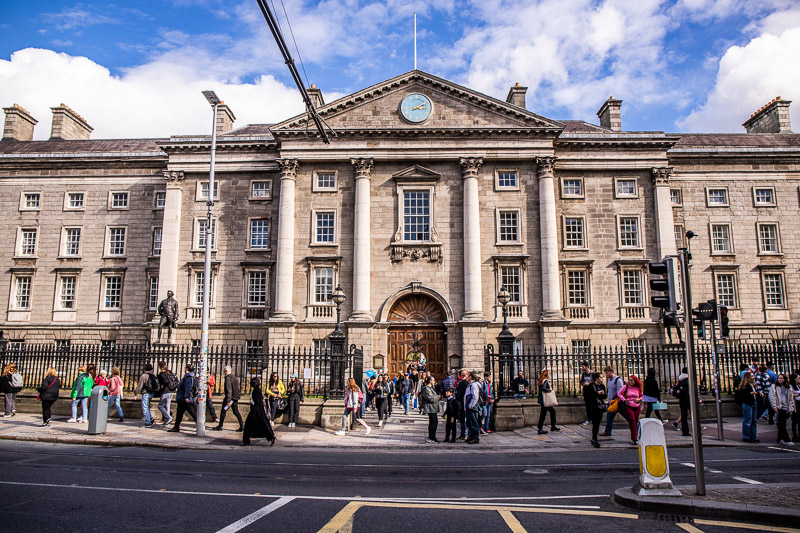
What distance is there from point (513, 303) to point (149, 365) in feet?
65.8

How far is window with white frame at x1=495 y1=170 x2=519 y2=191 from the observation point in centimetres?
3272

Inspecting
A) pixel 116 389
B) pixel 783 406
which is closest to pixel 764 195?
pixel 783 406

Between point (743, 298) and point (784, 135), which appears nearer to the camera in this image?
point (743, 298)

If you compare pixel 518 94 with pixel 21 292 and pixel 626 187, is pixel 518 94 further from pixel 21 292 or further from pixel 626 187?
pixel 21 292

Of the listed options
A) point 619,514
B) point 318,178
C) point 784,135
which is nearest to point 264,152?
point 318,178

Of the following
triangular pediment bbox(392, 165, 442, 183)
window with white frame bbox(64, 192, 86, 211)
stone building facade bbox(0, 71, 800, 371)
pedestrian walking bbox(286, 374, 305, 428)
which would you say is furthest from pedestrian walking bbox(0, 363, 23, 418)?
window with white frame bbox(64, 192, 86, 211)

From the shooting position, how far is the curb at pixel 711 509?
736 centimetres

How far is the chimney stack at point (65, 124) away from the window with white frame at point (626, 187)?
131 feet

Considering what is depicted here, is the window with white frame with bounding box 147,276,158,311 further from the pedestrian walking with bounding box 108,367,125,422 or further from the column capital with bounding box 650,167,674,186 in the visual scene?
the column capital with bounding box 650,167,674,186

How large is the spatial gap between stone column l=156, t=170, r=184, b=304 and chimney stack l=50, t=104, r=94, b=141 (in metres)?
13.7

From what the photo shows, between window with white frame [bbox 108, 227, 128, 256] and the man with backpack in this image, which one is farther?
window with white frame [bbox 108, 227, 128, 256]

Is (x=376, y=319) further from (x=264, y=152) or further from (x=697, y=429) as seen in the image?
(x=697, y=429)

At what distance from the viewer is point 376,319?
103 feet

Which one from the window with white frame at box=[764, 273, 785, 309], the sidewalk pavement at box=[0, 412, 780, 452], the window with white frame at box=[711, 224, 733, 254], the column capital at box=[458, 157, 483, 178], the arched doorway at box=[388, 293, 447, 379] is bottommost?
the sidewalk pavement at box=[0, 412, 780, 452]
